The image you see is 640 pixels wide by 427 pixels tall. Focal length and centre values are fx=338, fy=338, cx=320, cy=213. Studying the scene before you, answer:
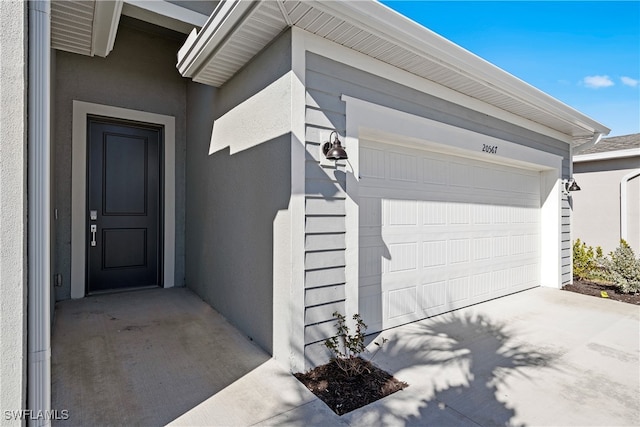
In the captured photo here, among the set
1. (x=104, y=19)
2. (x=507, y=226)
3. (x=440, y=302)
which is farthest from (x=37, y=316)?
(x=507, y=226)

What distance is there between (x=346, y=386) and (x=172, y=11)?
13.3 feet

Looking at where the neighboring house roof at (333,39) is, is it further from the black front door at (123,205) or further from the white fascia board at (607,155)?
the white fascia board at (607,155)

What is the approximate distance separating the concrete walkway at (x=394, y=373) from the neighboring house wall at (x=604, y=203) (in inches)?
193

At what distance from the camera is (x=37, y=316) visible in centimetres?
157

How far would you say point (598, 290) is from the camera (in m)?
5.79

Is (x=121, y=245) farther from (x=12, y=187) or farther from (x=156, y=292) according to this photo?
(x=12, y=187)

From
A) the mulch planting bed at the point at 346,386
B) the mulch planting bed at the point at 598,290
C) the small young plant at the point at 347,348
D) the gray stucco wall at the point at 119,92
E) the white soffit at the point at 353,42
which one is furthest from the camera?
the mulch planting bed at the point at 598,290

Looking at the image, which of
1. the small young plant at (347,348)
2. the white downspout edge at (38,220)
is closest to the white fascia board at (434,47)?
the white downspout edge at (38,220)

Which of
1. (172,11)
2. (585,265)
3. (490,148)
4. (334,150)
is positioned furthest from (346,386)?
(585,265)

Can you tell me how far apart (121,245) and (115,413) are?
3.28 m

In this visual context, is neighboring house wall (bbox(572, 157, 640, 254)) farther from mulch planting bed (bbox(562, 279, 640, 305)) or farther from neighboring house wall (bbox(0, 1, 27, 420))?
neighboring house wall (bbox(0, 1, 27, 420))

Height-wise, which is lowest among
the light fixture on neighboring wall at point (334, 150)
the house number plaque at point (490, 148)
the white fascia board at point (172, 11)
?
the light fixture on neighboring wall at point (334, 150)

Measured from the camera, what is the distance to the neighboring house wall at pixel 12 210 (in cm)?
147

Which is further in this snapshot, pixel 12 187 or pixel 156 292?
pixel 156 292
